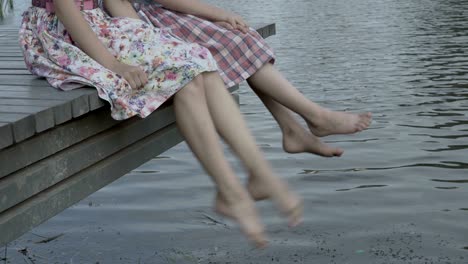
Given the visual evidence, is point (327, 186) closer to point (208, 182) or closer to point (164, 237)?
point (208, 182)

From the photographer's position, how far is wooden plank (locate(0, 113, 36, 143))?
2777mm

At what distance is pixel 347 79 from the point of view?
984 centimetres

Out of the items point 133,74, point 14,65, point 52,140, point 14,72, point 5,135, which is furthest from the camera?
point 14,65

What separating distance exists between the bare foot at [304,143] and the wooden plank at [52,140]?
760 mm

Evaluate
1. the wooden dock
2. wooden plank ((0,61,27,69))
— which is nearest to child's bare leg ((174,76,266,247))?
the wooden dock

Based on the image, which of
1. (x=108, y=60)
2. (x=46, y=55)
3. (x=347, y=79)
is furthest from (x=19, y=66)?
(x=347, y=79)

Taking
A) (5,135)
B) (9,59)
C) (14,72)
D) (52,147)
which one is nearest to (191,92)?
(52,147)

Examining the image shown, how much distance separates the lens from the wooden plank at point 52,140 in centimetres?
292

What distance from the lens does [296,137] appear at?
12.8 ft

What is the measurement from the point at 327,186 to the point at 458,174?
0.89 meters

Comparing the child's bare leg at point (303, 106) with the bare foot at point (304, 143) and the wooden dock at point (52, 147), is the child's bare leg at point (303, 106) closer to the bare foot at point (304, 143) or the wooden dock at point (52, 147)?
the bare foot at point (304, 143)

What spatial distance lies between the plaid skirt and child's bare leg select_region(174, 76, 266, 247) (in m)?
0.47

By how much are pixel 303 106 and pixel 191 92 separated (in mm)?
623

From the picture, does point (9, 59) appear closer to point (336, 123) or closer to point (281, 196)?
point (336, 123)
